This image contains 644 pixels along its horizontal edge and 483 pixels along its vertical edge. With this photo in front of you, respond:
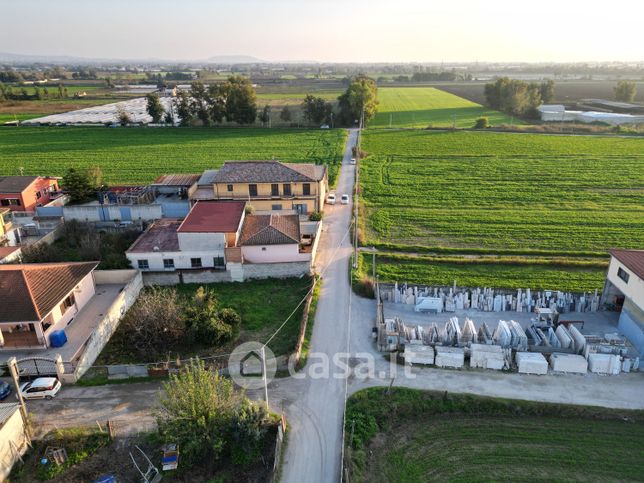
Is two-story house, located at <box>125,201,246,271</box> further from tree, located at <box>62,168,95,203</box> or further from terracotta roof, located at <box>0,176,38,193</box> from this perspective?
terracotta roof, located at <box>0,176,38,193</box>

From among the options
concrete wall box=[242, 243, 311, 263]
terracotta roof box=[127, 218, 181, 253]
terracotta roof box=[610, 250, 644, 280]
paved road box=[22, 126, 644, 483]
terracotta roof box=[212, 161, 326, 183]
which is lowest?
paved road box=[22, 126, 644, 483]

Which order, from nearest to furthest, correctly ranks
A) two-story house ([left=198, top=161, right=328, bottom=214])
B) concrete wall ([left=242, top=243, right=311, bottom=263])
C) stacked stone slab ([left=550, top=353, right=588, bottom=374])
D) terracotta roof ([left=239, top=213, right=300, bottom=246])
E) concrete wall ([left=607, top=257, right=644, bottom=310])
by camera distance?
stacked stone slab ([left=550, top=353, right=588, bottom=374]) → concrete wall ([left=607, top=257, right=644, bottom=310]) → terracotta roof ([left=239, top=213, right=300, bottom=246]) → concrete wall ([left=242, top=243, right=311, bottom=263]) → two-story house ([left=198, top=161, right=328, bottom=214])

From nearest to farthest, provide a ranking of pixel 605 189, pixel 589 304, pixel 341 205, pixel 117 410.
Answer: pixel 117 410 < pixel 589 304 < pixel 341 205 < pixel 605 189

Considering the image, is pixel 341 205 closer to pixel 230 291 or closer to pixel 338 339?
pixel 230 291

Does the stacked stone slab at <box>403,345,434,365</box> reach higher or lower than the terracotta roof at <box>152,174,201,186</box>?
lower

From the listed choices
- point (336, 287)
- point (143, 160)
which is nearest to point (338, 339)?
point (336, 287)

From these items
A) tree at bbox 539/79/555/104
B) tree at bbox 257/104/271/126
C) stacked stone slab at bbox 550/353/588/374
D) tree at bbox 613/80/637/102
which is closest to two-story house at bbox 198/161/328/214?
stacked stone slab at bbox 550/353/588/374

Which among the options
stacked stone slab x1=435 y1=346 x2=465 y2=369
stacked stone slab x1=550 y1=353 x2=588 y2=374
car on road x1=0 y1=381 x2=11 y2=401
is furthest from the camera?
stacked stone slab x1=435 y1=346 x2=465 y2=369

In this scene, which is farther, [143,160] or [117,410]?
[143,160]
